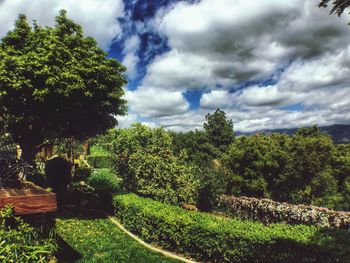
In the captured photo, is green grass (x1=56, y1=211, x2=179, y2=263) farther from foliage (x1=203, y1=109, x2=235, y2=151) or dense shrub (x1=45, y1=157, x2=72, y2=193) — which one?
foliage (x1=203, y1=109, x2=235, y2=151)

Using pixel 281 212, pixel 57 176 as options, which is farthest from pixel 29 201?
pixel 281 212

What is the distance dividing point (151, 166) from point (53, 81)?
8942mm

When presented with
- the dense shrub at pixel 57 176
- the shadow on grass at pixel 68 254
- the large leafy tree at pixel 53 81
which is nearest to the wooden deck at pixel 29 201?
the shadow on grass at pixel 68 254

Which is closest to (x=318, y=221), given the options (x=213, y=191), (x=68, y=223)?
(x=213, y=191)

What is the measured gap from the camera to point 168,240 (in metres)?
13.3

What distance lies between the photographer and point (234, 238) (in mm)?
11023

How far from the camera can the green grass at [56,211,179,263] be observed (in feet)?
37.7

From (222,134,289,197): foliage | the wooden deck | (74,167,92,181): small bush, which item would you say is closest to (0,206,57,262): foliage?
the wooden deck

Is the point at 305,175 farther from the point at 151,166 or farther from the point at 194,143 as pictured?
the point at 194,143

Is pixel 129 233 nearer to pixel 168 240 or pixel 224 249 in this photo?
pixel 168 240

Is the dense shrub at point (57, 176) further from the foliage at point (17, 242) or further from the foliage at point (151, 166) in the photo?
the foliage at point (17, 242)

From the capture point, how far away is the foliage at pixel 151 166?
20156 mm

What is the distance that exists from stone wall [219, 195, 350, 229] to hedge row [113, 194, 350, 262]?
10.2 meters

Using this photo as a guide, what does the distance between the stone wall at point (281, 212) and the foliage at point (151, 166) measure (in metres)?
5.41
